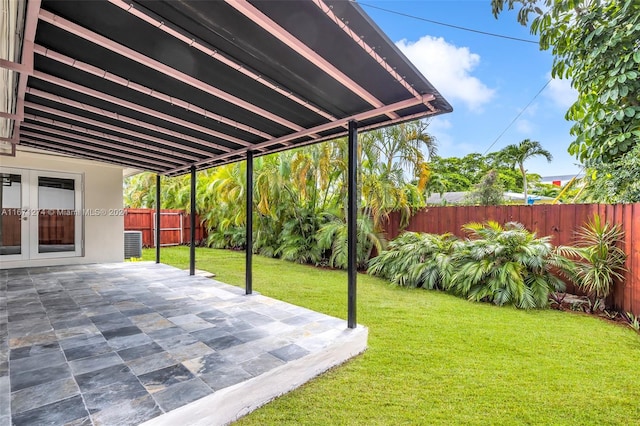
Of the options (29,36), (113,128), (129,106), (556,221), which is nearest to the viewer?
(29,36)

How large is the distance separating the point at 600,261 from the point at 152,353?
19.0 ft

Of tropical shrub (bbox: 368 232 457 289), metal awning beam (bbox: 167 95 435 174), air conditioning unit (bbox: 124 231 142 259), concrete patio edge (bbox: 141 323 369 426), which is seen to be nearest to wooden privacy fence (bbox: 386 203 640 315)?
tropical shrub (bbox: 368 232 457 289)

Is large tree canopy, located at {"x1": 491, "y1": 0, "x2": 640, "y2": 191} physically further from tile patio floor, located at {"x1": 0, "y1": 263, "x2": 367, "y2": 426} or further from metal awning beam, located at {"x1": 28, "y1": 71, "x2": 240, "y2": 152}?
metal awning beam, located at {"x1": 28, "y1": 71, "x2": 240, "y2": 152}

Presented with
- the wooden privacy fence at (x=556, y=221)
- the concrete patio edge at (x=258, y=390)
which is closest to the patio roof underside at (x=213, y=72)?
the concrete patio edge at (x=258, y=390)

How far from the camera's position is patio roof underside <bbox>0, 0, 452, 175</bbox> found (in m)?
1.95

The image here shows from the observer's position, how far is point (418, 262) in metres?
6.35

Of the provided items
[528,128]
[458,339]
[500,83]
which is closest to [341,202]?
[458,339]

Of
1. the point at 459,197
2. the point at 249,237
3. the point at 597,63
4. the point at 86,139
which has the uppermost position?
the point at 597,63

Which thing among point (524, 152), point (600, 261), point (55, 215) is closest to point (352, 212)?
point (600, 261)

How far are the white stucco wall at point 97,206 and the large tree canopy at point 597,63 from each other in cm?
936

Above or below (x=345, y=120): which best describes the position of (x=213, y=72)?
above

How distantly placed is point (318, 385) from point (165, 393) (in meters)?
1.14

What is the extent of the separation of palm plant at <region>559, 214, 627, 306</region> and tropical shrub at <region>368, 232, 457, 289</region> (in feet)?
6.17

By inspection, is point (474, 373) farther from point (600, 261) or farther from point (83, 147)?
point (83, 147)
